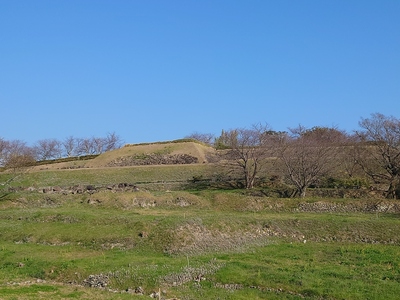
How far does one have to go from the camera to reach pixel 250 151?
169ft

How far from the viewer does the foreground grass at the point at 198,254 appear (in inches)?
727

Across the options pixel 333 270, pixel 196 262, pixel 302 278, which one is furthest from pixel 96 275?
pixel 333 270

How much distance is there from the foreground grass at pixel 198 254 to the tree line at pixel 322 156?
21.3 feet

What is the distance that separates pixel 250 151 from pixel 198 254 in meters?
28.6

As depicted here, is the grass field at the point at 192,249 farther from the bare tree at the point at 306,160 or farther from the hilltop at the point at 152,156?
the hilltop at the point at 152,156

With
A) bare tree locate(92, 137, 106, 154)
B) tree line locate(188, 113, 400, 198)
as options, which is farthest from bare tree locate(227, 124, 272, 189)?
bare tree locate(92, 137, 106, 154)

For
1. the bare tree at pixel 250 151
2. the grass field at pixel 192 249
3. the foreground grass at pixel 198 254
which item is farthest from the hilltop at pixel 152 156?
the foreground grass at pixel 198 254

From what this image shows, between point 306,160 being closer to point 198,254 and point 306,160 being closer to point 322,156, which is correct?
point 322,156

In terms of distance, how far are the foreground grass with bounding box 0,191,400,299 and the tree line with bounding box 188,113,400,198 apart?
255 inches

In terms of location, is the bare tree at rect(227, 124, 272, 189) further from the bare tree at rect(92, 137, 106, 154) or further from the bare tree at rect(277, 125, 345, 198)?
the bare tree at rect(92, 137, 106, 154)

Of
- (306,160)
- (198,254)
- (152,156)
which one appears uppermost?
(152,156)

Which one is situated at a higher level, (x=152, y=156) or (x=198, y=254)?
(x=152, y=156)

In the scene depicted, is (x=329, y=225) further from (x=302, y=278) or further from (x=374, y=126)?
(x=374, y=126)

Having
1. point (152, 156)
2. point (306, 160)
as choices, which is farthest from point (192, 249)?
point (152, 156)
